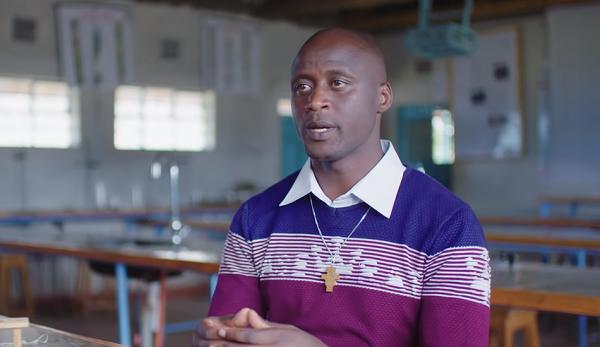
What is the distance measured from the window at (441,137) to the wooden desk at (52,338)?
8.89 meters

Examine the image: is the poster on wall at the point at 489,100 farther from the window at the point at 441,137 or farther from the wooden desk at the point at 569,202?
the wooden desk at the point at 569,202

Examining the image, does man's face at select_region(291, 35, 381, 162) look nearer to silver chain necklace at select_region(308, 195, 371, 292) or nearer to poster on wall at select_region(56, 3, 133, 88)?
silver chain necklace at select_region(308, 195, 371, 292)

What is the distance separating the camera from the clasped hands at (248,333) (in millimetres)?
1201

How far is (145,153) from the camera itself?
843 centimetres

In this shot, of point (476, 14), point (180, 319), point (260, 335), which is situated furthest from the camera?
point (476, 14)

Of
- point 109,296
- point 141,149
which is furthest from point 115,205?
point 109,296

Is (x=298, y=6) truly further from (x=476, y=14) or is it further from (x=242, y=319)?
(x=242, y=319)

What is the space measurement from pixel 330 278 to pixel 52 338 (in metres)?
0.48

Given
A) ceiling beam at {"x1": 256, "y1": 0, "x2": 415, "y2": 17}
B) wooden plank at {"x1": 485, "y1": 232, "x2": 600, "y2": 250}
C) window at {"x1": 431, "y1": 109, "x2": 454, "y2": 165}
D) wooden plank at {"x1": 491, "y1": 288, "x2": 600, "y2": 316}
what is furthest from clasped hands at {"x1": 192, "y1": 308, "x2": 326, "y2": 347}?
window at {"x1": 431, "y1": 109, "x2": 454, "y2": 165}

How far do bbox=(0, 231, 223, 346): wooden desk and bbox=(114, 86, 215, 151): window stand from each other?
4110 mm

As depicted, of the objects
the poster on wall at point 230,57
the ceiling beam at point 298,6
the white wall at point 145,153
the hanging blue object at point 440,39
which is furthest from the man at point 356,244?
the ceiling beam at point 298,6

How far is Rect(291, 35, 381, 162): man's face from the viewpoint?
4.46ft

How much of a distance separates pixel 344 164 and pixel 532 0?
828 cm

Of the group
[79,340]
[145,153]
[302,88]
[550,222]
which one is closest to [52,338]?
[79,340]
